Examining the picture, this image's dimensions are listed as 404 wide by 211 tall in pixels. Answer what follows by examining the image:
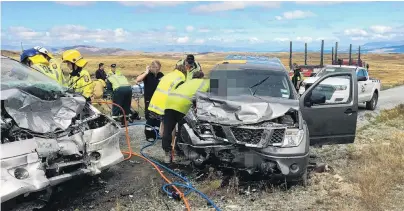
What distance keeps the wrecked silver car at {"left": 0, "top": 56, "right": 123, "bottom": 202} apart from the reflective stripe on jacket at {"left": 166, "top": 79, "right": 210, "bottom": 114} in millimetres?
1123

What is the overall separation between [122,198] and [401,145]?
5435 mm

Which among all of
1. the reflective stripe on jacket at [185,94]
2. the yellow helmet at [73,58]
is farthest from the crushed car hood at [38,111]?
the yellow helmet at [73,58]

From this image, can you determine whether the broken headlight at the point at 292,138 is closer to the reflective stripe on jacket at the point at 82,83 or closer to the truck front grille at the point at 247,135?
the truck front grille at the point at 247,135

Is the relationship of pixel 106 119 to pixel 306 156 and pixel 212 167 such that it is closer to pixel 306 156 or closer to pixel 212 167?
pixel 212 167

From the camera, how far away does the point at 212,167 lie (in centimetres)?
573

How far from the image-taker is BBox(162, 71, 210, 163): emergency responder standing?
6.27 meters

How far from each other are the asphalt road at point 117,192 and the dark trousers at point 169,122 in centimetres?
49

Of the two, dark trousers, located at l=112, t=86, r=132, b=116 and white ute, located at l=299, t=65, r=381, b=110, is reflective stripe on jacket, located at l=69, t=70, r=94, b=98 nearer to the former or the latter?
dark trousers, located at l=112, t=86, r=132, b=116

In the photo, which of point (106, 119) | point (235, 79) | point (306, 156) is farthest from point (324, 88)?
point (106, 119)

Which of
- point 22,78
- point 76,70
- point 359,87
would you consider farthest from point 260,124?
point 359,87

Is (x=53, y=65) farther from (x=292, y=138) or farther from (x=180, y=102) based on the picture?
(x=292, y=138)

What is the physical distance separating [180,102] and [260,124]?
4.74 feet

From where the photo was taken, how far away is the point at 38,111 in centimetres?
466

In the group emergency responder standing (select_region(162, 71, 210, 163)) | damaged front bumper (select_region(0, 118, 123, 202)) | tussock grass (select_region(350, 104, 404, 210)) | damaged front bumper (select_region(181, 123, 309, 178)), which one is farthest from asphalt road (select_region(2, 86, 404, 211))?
tussock grass (select_region(350, 104, 404, 210))
